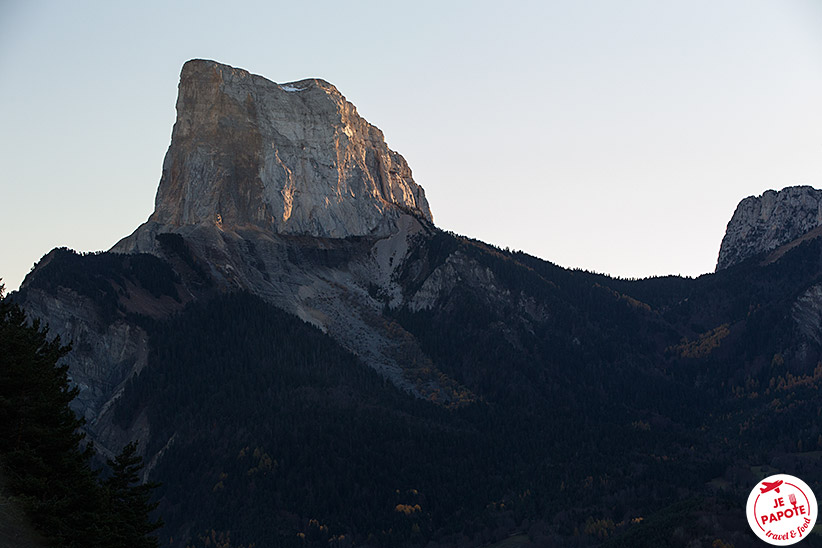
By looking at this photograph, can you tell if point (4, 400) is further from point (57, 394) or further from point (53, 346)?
point (53, 346)

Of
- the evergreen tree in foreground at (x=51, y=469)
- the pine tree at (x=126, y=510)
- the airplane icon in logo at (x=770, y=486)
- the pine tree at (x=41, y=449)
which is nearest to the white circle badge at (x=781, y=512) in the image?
the airplane icon in logo at (x=770, y=486)

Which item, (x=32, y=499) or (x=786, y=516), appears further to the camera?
(x=786, y=516)

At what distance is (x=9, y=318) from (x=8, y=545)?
26047 millimetres

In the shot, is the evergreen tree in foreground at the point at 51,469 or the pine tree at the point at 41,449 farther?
the evergreen tree in foreground at the point at 51,469

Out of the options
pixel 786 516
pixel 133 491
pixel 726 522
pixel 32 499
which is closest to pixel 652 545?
pixel 726 522

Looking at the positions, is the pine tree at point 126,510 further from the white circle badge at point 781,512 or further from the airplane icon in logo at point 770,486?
the airplane icon in logo at point 770,486

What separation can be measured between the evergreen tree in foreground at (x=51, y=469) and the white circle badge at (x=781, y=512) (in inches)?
3418

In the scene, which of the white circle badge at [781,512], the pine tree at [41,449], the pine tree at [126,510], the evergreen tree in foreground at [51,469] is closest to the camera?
the pine tree at [41,449]

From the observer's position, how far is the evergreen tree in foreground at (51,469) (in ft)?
286

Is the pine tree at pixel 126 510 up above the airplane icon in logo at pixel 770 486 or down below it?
below

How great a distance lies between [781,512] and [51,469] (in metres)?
96.4

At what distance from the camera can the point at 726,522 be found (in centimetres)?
19275

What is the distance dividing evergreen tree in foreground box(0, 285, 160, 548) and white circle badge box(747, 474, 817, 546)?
285ft

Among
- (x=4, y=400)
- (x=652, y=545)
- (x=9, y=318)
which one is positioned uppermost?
(x=9, y=318)
